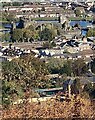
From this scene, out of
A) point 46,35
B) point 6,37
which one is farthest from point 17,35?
point 46,35

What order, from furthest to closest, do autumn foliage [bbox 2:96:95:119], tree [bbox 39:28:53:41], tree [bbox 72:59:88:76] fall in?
tree [bbox 39:28:53:41] → tree [bbox 72:59:88:76] → autumn foliage [bbox 2:96:95:119]

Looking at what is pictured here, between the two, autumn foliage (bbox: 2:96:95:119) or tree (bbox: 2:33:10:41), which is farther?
tree (bbox: 2:33:10:41)

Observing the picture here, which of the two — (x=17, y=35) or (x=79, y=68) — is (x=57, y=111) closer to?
(x=79, y=68)

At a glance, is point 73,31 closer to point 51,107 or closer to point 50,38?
point 50,38

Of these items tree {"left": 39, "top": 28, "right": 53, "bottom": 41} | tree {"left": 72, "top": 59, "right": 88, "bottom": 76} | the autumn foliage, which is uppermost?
the autumn foliage

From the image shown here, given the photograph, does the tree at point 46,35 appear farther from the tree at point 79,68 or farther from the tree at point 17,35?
the tree at point 79,68

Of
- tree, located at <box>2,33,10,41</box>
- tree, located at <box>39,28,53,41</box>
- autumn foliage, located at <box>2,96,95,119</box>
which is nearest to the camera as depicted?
autumn foliage, located at <box>2,96,95,119</box>

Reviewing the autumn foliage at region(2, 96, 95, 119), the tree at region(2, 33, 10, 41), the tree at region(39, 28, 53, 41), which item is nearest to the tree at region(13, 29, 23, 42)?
the tree at region(2, 33, 10, 41)

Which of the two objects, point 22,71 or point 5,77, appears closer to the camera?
point 22,71

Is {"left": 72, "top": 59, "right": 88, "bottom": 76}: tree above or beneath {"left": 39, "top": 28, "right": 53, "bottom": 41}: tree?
above

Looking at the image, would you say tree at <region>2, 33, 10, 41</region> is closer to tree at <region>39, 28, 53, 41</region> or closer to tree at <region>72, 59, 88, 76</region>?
tree at <region>39, 28, 53, 41</region>

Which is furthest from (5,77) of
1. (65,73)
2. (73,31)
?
(73,31)
